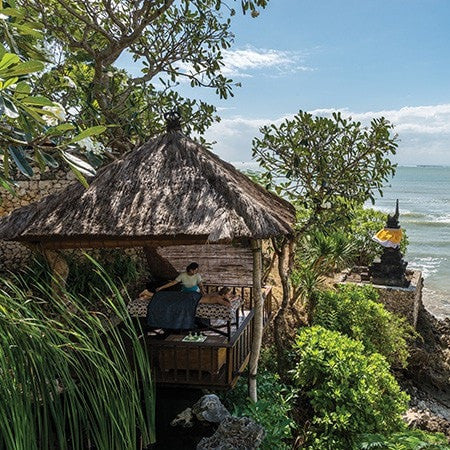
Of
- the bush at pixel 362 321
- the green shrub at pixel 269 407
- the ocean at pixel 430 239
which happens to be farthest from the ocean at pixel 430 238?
the green shrub at pixel 269 407

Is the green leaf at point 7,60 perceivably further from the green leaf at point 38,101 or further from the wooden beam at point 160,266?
the wooden beam at point 160,266

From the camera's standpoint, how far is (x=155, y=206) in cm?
460

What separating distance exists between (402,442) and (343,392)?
80 cm

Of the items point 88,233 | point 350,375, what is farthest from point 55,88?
point 350,375

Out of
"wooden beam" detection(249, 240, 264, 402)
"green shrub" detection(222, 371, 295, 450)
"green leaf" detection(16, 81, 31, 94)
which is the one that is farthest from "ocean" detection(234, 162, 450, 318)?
"green leaf" detection(16, 81, 31, 94)

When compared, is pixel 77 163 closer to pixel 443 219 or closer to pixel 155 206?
pixel 155 206

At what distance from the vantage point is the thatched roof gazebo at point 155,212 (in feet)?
14.2

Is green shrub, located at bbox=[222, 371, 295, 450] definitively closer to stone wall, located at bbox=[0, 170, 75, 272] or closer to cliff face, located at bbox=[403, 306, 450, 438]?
cliff face, located at bbox=[403, 306, 450, 438]

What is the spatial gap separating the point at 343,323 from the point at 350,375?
5.91ft

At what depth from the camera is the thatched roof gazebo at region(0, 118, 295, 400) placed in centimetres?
434

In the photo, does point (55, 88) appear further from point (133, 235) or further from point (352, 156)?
point (352, 156)

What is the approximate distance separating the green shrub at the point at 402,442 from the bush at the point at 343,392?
277 mm

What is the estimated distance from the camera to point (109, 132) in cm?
743

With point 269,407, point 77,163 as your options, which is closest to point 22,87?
point 77,163
